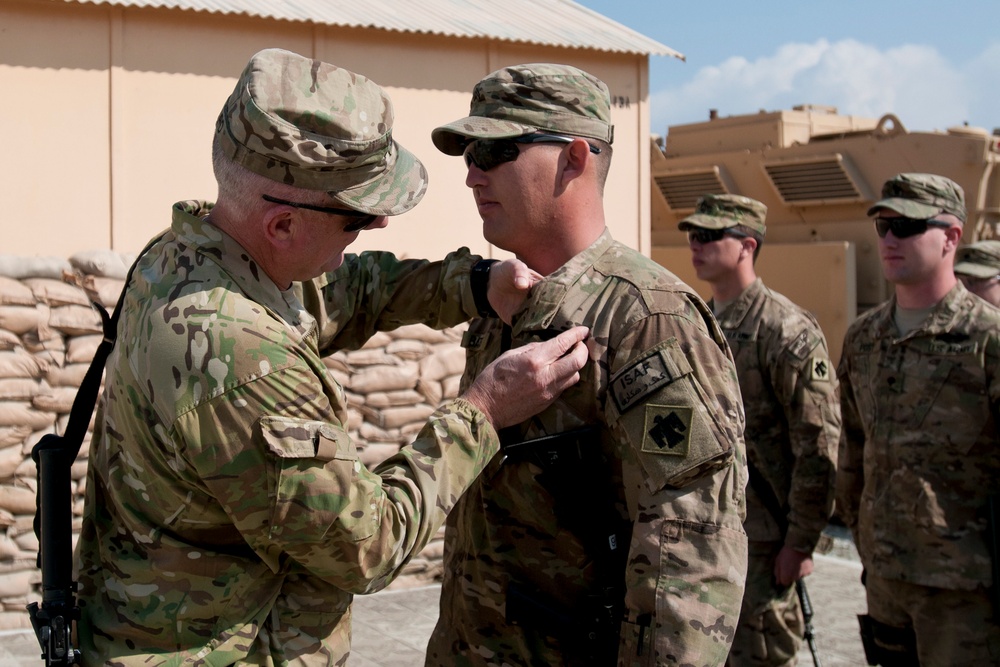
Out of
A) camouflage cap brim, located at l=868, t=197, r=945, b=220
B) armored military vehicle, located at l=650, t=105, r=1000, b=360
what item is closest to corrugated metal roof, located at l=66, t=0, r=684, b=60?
armored military vehicle, located at l=650, t=105, r=1000, b=360

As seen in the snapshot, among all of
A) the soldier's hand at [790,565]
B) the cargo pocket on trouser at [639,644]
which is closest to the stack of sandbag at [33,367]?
the soldier's hand at [790,565]

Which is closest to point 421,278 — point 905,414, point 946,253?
point 905,414

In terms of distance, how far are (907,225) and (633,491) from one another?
2850mm

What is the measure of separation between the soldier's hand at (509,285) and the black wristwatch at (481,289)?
1 cm

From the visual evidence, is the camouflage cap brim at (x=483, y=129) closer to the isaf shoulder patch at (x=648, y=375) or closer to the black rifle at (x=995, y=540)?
the isaf shoulder patch at (x=648, y=375)

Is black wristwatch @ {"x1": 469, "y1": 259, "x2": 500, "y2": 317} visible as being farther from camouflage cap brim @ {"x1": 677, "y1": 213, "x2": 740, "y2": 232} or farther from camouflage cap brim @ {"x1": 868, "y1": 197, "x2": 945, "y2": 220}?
camouflage cap brim @ {"x1": 677, "y1": 213, "x2": 740, "y2": 232}

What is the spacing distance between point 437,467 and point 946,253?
3.24m

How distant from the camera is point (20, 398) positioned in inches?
230

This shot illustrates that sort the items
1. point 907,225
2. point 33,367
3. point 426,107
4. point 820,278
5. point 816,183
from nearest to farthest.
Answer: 1. point 907,225
2. point 33,367
3. point 426,107
4. point 820,278
5. point 816,183

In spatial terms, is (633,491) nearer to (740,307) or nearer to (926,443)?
(926,443)

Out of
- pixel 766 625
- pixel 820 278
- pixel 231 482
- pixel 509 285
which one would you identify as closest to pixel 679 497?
pixel 509 285

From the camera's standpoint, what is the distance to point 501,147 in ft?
8.45

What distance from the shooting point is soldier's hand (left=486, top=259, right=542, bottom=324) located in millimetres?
2572

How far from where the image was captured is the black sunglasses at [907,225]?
15.0 feet
